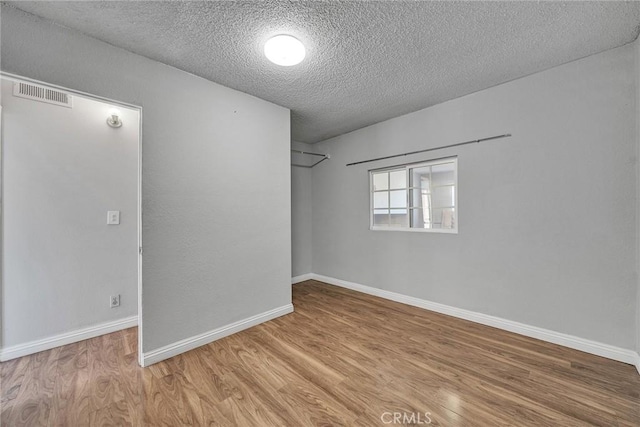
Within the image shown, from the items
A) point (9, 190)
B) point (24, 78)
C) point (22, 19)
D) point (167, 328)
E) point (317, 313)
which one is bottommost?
point (317, 313)

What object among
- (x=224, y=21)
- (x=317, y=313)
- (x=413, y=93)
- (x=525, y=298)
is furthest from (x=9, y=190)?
(x=525, y=298)

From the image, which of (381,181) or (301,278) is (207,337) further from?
(381,181)

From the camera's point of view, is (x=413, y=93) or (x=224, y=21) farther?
(x=413, y=93)

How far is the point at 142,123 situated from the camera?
6.46ft

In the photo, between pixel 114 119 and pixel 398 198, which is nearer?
pixel 114 119

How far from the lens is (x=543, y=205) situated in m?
2.26

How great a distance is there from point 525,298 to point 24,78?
4320mm

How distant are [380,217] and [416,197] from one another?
0.63 m

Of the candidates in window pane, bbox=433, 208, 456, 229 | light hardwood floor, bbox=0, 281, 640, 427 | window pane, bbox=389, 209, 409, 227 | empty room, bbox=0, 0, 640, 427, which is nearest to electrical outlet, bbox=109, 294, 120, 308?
empty room, bbox=0, 0, 640, 427

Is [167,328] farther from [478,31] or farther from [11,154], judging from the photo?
[478,31]

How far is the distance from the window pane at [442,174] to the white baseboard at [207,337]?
2445 mm

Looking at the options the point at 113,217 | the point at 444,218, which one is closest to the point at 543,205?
the point at 444,218

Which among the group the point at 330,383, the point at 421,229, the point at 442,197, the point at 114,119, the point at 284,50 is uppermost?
the point at 284,50

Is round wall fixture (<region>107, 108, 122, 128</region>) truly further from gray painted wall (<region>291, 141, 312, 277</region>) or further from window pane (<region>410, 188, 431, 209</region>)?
window pane (<region>410, 188, 431, 209</region>)
